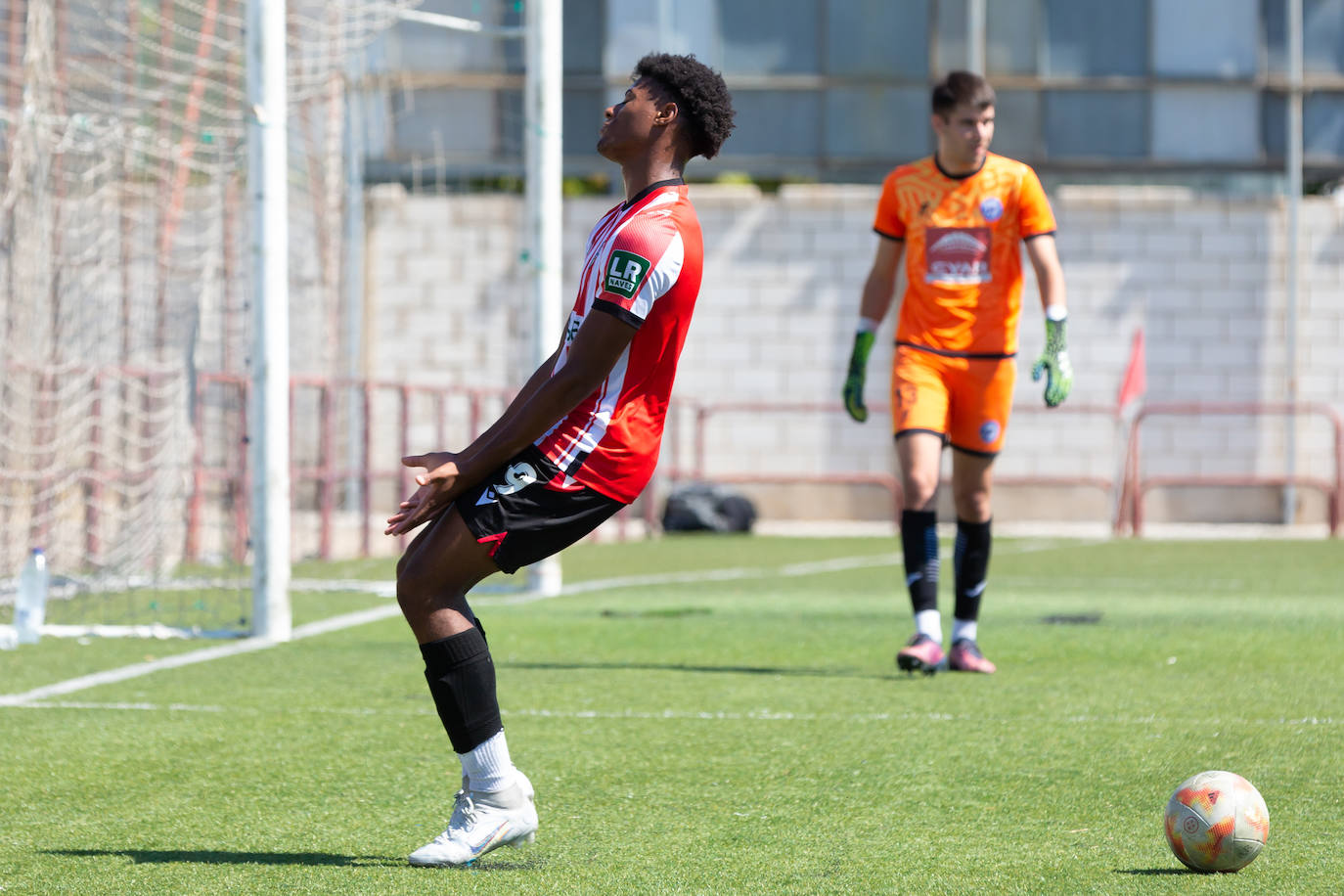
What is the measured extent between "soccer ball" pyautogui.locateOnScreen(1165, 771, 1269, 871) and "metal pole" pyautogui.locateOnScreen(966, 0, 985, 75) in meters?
17.9

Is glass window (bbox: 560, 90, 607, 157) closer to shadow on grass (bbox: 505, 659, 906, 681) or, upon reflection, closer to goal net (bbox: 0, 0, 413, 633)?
goal net (bbox: 0, 0, 413, 633)

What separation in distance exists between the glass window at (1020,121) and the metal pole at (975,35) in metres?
0.49

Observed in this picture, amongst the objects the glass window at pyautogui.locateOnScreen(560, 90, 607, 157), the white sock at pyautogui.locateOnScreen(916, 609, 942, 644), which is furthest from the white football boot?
the glass window at pyautogui.locateOnScreen(560, 90, 607, 157)

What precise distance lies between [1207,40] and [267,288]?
16.3 meters

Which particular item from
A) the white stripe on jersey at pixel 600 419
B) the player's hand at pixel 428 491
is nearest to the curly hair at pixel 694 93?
the white stripe on jersey at pixel 600 419

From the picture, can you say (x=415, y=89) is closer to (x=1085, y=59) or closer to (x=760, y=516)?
(x=760, y=516)

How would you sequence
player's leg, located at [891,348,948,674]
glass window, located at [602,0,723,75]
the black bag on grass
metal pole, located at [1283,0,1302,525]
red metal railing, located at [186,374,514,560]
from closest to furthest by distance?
1. player's leg, located at [891,348,948,674]
2. red metal railing, located at [186,374,514,560]
3. the black bag on grass
4. metal pole, located at [1283,0,1302,525]
5. glass window, located at [602,0,723,75]

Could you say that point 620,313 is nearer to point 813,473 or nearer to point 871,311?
point 871,311

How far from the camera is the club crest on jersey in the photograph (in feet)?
12.2

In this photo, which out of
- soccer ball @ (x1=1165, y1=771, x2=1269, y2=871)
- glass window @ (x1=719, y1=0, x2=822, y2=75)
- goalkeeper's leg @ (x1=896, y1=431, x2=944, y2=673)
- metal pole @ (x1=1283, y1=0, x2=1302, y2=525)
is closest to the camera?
soccer ball @ (x1=1165, y1=771, x2=1269, y2=871)

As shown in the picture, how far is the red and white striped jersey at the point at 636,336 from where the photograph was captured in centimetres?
374

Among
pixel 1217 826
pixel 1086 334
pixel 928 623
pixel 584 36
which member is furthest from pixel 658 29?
pixel 1217 826

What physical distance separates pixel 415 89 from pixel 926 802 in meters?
17.8

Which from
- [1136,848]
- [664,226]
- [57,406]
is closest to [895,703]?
[1136,848]
